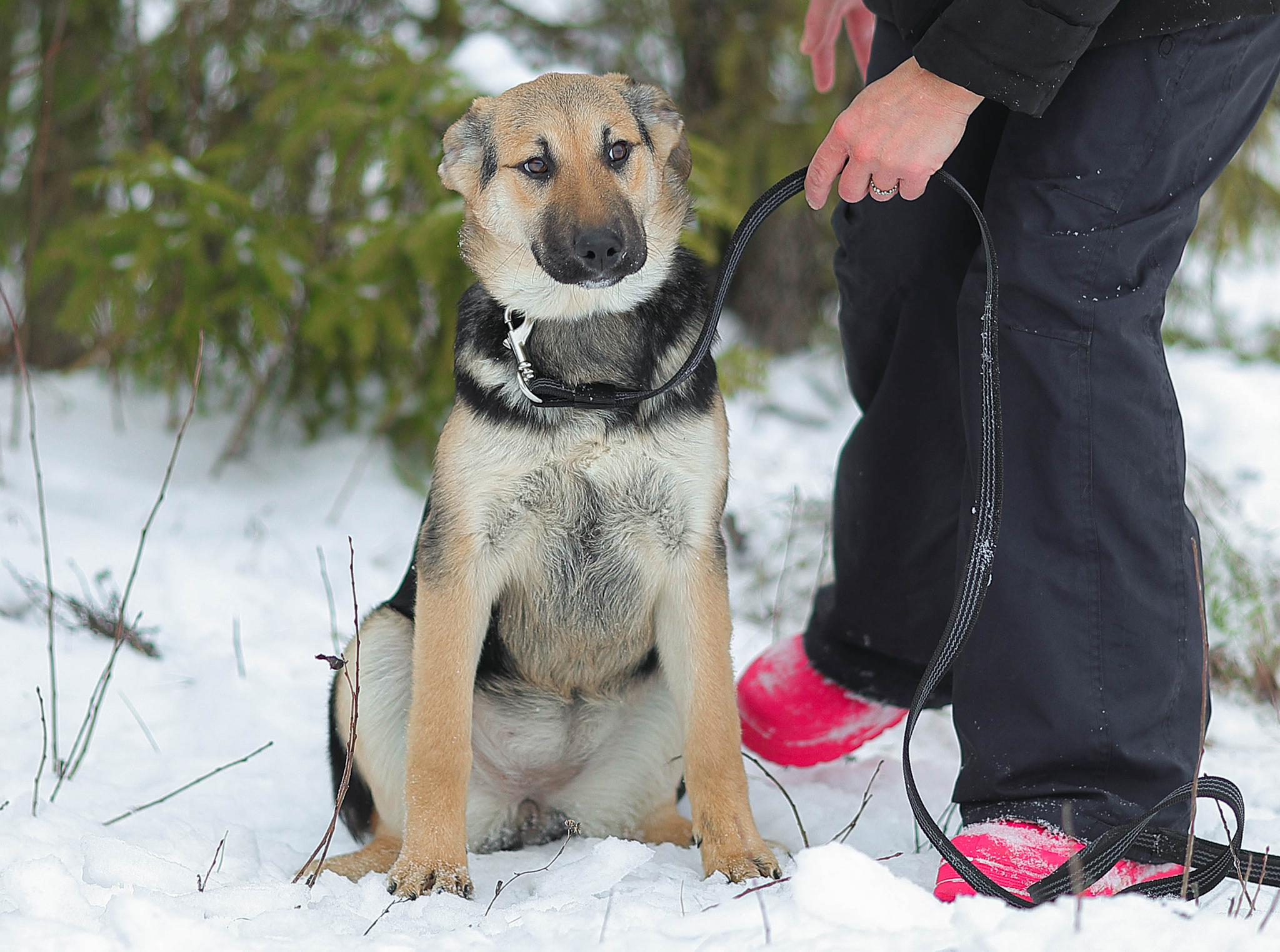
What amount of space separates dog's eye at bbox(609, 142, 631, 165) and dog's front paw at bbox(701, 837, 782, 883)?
1.58m

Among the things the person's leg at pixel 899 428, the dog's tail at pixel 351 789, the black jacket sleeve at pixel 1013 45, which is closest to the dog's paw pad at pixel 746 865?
the person's leg at pixel 899 428

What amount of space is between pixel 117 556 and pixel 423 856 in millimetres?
2432

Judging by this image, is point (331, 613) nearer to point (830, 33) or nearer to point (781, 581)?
point (781, 581)

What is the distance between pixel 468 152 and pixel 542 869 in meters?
1.72

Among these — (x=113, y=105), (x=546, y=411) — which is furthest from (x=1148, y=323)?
(x=113, y=105)

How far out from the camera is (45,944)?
1.55m

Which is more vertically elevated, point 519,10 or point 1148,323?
point 519,10

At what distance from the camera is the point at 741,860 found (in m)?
2.27

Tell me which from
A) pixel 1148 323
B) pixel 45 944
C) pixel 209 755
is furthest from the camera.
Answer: pixel 209 755

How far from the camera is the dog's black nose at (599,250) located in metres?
2.35

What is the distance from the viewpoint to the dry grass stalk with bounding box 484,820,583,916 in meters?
2.04

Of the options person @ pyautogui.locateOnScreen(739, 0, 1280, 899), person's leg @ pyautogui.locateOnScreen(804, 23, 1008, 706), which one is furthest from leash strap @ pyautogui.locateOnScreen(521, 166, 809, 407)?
person's leg @ pyautogui.locateOnScreen(804, 23, 1008, 706)

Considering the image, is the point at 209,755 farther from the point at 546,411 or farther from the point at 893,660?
the point at 893,660

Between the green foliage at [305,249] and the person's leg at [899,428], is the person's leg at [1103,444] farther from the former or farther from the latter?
the green foliage at [305,249]
